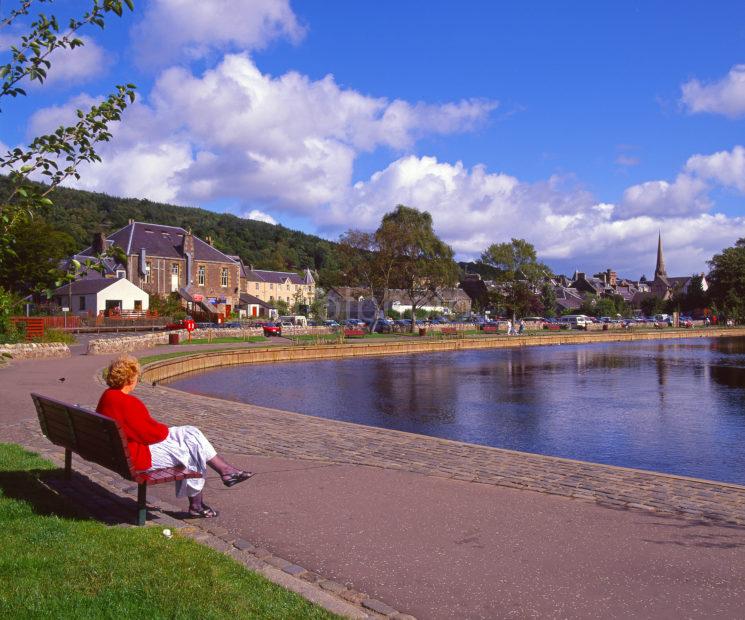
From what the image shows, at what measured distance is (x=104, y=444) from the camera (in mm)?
6793

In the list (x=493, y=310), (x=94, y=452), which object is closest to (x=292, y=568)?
(x=94, y=452)

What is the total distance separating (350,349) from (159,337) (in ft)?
44.1

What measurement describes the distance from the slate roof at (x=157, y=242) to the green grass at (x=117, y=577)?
7111cm

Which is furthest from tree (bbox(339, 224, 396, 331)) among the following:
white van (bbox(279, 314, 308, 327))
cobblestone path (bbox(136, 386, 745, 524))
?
cobblestone path (bbox(136, 386, 745, 524))

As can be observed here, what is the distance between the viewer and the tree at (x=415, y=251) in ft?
238

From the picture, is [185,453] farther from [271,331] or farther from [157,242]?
[157,242]

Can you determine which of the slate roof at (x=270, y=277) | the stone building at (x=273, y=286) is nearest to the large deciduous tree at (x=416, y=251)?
the stone building at (x=273, y=286)

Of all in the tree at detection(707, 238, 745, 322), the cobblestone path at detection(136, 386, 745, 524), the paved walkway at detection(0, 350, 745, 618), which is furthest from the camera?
the tree at detection(707, 238, 745, 322)

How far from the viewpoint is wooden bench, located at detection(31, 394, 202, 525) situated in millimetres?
6543

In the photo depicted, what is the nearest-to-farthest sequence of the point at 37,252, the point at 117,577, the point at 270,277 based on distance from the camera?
the point at 117,577, the point at 37,252, the point at 270,277

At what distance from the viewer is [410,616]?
4777mm

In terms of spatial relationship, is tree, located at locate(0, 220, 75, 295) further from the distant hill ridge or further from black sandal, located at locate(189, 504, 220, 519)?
the distant hill ridge

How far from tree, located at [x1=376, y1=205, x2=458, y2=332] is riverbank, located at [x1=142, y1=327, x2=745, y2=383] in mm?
11445

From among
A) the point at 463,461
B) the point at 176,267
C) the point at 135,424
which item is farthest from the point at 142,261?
the point at 135,424
